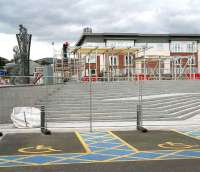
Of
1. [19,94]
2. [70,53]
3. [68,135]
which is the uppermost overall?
[70,53]

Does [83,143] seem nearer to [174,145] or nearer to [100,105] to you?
[174,145]

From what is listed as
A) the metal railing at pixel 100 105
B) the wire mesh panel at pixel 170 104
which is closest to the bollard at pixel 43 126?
the metal railing at pixel 100 105

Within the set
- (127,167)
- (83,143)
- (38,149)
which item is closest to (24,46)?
(83,143)

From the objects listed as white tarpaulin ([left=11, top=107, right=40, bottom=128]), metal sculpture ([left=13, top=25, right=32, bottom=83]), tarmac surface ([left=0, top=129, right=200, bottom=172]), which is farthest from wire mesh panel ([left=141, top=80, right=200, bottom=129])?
metal sculpture ([left=13, top=25, right=32, bottom=83])

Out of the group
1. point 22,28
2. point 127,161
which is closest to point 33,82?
point 22,28

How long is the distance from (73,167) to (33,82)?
45.2 ft

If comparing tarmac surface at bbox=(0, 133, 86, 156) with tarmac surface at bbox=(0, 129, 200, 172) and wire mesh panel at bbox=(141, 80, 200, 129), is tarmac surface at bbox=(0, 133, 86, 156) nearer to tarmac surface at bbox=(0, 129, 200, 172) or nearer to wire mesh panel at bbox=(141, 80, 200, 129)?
tarmac surface at bbox=(0, 129, 200, 172)

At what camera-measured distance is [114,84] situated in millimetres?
25547

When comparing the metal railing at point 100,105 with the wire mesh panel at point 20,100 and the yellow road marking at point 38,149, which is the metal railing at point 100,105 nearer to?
the wire mesh panel at point 20,100

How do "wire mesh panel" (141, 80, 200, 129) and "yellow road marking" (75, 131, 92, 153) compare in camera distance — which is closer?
"yellow road marking" (75, 131, 92, 153)

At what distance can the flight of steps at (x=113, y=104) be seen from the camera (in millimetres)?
19609

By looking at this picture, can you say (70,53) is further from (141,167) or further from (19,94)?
(141,167)

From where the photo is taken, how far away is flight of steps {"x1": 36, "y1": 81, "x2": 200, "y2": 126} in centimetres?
1961

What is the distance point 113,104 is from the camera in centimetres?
2128
